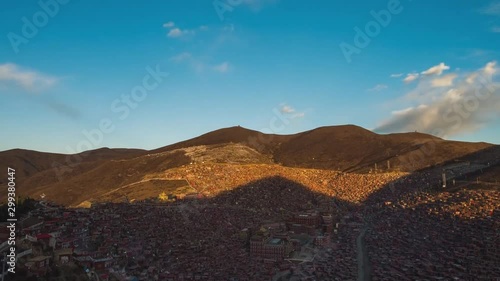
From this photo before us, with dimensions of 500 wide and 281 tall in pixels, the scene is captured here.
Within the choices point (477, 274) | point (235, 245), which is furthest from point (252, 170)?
point (477, 274)

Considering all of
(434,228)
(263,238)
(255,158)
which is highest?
(255,158)

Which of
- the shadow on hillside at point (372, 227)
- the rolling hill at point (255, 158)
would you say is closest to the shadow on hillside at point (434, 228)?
the shadow on hillside at point (372, 227)

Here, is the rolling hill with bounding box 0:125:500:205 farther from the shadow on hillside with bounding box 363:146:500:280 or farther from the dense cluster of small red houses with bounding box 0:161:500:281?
the shadow on hillside with bounding box 363:146:500:280

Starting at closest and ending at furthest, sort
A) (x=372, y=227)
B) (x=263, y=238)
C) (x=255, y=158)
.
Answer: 1. (x=263, y=238)
2. (x=372, y=227)
3. (x=255, y=158)

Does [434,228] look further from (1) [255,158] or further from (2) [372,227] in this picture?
(1) [255,158]

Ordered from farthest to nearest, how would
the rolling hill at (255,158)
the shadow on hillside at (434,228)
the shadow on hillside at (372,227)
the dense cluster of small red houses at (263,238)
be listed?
the rolling hill at (255,158)
the shadow on hillside at (372,227)
the shadow on hillside at (434,228)
the dense cluster of small red houses at (263,238)

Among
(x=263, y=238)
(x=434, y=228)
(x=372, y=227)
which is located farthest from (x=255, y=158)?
(x=434, y=228)

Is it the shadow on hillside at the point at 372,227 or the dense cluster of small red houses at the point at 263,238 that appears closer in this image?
the dense cluster of small red houses at the point at 263,238

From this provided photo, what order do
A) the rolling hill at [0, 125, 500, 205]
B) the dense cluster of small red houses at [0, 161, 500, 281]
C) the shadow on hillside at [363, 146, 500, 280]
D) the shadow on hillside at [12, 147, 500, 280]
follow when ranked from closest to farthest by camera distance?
1. the dense cluster of small red houses at [0, 161, 500, 281]
2. the shadow on hillside at [363, 146, 500, 280]
3. the shadow on hillside at [12, 147, 500, 280]
4. the rolling hill at [0, 125, 500, 205]

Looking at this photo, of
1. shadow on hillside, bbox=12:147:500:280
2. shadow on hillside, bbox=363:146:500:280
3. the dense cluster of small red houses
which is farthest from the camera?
shadow on hillside, bbox=12:147:500:280

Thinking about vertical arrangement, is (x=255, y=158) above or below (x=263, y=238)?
above

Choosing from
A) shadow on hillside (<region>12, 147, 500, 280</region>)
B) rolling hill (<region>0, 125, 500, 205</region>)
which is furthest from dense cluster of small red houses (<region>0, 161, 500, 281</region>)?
rolling hill (<region>0, 125, 500, 205</region>)

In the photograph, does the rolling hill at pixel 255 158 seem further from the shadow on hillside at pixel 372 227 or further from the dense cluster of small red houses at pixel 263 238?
Result: the dense cluster of small red houses at pixel 263 238
